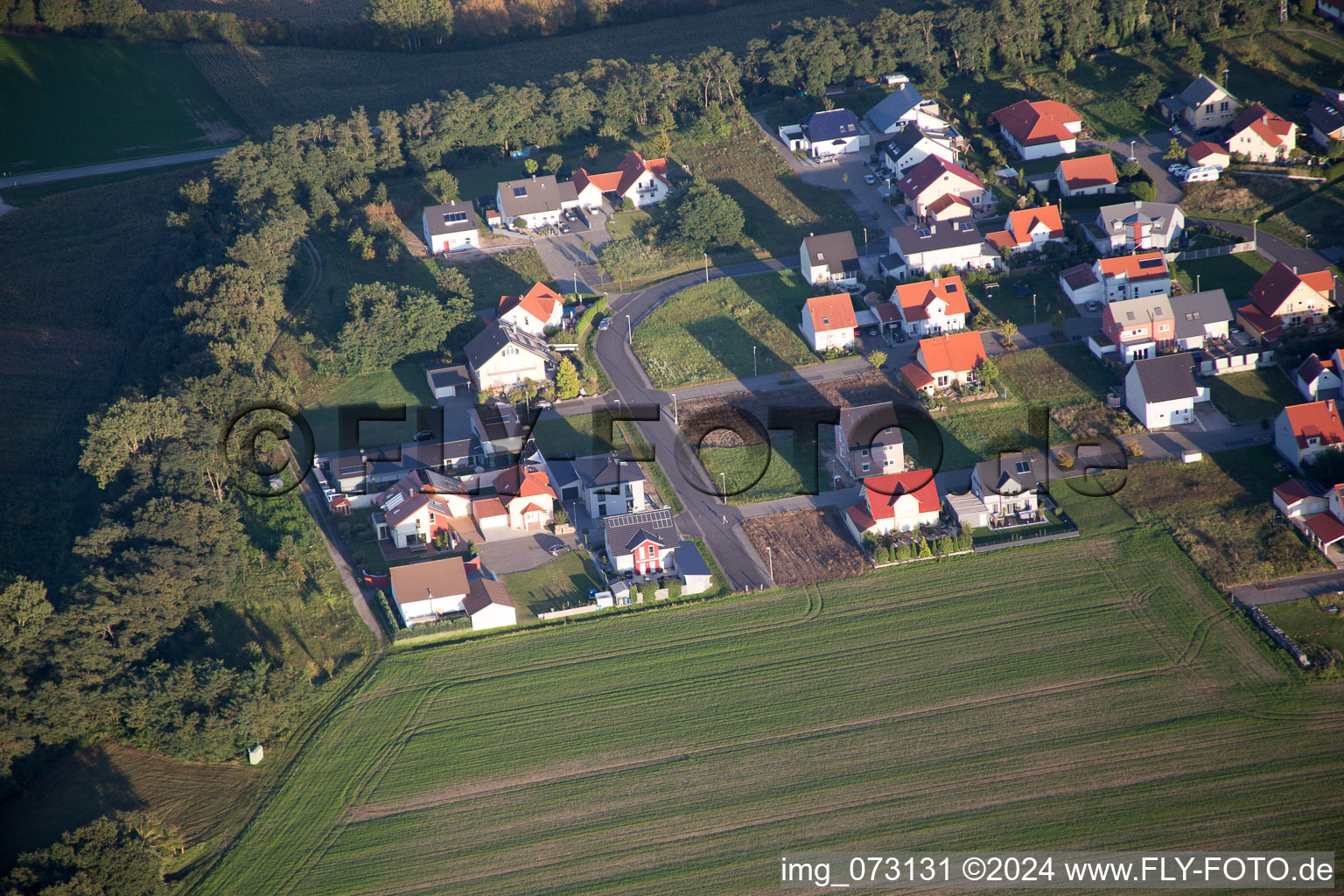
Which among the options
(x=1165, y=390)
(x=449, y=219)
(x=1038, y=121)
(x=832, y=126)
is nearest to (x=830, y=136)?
A: (x=832, y=126)

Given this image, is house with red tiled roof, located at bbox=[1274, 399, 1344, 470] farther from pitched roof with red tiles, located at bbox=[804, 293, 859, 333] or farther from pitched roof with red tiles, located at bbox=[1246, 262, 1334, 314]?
pitched roof with red tiles, located at bbox=[804, 293, 859, 333]

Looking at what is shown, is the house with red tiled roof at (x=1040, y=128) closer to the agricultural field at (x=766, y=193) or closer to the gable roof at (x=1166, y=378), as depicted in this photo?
the agricultural field at (x=766, y=193)

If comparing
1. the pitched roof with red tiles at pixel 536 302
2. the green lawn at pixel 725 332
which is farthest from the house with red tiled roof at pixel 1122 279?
the pitched roof with red tiles at pixel 536 302

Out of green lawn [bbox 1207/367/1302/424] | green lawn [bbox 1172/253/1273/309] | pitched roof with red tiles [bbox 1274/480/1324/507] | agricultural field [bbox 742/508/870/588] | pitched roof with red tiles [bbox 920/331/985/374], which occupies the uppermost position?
pitched roof with red tiles [bbox 920/331/985/374]

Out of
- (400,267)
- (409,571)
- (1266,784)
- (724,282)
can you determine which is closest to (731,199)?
(724,282)

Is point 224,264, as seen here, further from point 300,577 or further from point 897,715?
point 897,715

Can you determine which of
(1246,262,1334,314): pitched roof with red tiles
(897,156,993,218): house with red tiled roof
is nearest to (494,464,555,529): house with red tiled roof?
(897,156,993,218): house with red tiled roof

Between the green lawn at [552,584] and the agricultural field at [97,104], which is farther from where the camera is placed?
the agricultural field at [97,104]
